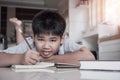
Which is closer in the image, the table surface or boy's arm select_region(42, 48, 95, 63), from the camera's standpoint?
the table surface

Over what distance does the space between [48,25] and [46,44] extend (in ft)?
0.31

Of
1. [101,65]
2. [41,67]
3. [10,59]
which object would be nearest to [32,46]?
[10,59]

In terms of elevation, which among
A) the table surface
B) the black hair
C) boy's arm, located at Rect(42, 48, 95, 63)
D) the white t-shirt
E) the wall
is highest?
the wall

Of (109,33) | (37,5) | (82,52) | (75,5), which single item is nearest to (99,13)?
(109,33)

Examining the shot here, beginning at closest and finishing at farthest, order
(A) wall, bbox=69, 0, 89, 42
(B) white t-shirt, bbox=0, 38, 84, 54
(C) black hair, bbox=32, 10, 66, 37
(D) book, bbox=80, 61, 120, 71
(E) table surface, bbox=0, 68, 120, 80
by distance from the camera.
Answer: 1. (E) table surface, bbox=0, 68, 120, 80
2. (D) book, bbox=80, 61, 120, 71
3. (C) black hair, bbox=32, 10, 66, 37
4. (B) white t-shirt, bbox=0, 38, 84, 54
5. (A) wall, bbox=69, 0, 89, 42

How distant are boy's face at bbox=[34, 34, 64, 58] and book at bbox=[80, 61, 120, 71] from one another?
12.7 inches

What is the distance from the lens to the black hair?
97 centimetres

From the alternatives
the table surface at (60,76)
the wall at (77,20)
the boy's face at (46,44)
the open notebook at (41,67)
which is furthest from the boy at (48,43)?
the wall at (77,20)

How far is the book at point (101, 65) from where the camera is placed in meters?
0.55

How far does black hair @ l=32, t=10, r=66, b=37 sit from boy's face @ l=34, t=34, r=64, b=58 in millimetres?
21

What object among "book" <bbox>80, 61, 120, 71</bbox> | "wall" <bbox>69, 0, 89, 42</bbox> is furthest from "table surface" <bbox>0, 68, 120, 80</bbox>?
"wall" <bbox>69, 0, 89, 42</bbox>

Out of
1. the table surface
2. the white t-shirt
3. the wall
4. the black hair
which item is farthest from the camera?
the wall

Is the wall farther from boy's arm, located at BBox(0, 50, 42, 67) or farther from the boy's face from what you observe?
boy's arm, located at BBox(0, 50, 42, 67)

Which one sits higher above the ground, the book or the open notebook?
the book
